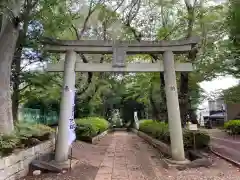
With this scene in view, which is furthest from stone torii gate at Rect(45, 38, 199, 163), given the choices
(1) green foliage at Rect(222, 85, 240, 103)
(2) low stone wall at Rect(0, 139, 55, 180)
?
(1) green foliage at Rect(222, 85, 240, 103)

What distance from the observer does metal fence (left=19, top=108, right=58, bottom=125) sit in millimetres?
14114

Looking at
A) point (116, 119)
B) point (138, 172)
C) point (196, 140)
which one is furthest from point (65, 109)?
point (116, 119)

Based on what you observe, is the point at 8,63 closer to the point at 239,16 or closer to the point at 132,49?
the point at 132,49

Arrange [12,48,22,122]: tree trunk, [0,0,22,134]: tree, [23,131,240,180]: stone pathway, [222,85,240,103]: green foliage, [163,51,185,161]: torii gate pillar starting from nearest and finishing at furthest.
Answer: [0,0,22,134]: tree → [23,131,240,180]: stone pathway → [163,51,185,161]: torii gate pillar → [12,48,22,122]: tree trunk → [222,85,240,103]: green foliage

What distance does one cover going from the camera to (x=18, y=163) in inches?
292

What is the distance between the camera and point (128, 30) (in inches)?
629

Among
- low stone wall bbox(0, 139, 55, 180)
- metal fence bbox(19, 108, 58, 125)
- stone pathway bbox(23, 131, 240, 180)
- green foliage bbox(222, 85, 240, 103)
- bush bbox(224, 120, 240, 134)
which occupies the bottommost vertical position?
stone pathway bbox(23, 131, 240, 180)

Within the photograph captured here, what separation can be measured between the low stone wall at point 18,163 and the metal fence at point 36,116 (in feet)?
15.0

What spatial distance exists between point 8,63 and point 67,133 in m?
3.07

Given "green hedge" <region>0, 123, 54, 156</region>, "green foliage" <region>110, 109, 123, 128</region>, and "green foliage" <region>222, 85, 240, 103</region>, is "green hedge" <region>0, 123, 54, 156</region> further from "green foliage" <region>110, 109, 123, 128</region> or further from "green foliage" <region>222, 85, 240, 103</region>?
"green foliage" <region>110, 109, 123, 128</region>

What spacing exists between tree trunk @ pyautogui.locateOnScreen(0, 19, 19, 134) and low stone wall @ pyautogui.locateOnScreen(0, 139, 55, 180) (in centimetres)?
81

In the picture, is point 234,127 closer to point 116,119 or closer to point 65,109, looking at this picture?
point 65,109

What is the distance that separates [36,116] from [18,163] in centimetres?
966

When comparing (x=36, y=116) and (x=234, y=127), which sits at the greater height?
(x=36, y=116)
